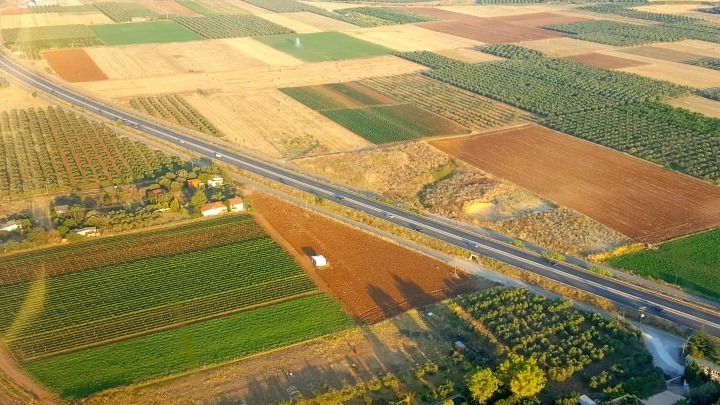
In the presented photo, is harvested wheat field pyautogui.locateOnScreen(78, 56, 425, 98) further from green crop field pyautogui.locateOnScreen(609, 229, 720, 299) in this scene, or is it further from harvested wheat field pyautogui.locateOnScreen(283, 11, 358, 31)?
green crop field pyautogui.locateOnScreen(609, 229, 720, 299)

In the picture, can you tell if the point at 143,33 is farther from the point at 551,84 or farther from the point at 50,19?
the point at 551,84

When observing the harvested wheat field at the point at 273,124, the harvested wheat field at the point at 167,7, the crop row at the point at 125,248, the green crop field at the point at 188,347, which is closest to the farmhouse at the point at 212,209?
the crop row at the point at 125,248

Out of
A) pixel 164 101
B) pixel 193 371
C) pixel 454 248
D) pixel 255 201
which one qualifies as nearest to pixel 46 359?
pixel 193 371

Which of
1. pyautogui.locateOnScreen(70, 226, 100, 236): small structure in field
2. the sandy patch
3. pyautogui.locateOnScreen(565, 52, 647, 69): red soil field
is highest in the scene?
pyautogui.locateOnScreen(565, 52, 647, 69): red soil field

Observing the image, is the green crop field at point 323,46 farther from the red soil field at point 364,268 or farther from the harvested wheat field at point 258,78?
the red soil field at point 364,268

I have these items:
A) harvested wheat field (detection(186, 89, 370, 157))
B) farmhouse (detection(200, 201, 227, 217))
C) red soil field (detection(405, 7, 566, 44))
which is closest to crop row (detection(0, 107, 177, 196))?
farmhouse (detection(200, 201, 227, 217))

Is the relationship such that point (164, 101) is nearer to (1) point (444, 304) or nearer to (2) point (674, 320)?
(1) point (444, 304)
